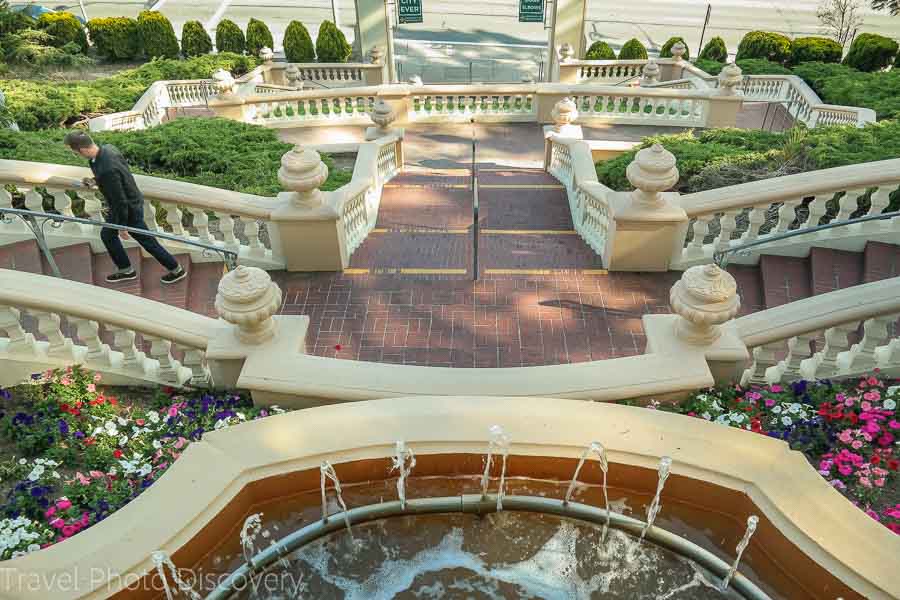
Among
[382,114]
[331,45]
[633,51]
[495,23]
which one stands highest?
[382,114]

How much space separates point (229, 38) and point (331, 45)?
13.6 feet

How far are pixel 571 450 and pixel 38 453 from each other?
3.79 meters

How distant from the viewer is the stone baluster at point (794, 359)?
5.27 meters

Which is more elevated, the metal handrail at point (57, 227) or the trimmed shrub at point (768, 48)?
the metal handrail at point (57, 227)

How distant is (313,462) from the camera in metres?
3.99

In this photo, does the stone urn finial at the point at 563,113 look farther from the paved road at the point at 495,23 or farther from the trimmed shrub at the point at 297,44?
the trimmed shrub at the point at 297,44

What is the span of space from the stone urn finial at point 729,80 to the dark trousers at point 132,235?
11471mm

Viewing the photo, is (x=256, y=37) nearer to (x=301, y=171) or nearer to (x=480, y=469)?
(x=301, y=171)

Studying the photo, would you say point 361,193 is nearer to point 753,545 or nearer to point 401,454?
point 401,454

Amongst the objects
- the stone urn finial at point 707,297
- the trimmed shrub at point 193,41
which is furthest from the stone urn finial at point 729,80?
the trimmed shrub at point 193,41

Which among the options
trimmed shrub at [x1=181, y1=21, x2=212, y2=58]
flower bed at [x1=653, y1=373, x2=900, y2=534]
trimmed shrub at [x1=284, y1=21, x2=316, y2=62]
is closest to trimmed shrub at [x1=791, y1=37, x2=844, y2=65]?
trimmed shrub at [x1=284, y1=21, x2=316, y2=62]

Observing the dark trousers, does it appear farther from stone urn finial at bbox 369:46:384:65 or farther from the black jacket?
stone urn finial at bbox 369:46:384:65

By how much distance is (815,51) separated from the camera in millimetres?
20500

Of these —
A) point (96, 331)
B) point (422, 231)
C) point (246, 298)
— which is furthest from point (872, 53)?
point (96, 331)
